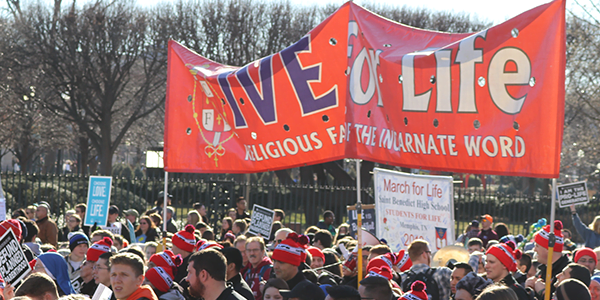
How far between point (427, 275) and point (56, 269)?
3.41 metres

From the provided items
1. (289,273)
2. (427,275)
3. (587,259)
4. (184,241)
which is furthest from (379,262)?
(587,259)

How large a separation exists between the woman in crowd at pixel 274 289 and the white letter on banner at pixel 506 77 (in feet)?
8.32

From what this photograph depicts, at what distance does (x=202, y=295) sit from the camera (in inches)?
183

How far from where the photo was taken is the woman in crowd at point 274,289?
17.9 feet

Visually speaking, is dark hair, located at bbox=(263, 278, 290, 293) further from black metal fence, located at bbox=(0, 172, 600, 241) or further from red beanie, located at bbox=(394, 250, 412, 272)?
black metal fence, located at bbox=(0, 172, 600, 241)

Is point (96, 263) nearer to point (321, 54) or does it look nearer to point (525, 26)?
point (321, 54)

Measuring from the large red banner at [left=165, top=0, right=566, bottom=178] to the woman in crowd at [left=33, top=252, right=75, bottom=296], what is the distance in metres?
1.84

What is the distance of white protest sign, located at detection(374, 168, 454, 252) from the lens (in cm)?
877

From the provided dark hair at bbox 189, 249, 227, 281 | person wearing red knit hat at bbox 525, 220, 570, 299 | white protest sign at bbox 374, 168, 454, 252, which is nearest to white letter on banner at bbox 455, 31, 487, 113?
person wearing red knit hat at bbox 525, 220, 570, 299

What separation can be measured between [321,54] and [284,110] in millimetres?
698

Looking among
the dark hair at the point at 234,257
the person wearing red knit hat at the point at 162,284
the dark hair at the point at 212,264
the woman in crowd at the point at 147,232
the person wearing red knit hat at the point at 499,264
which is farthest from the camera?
the woman in crowd at the point at 147,232

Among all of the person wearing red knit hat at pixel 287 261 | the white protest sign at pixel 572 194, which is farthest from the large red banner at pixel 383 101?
the white protest sign at pixel 572 194

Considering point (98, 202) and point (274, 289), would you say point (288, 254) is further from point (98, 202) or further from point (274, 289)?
point (98, 202)

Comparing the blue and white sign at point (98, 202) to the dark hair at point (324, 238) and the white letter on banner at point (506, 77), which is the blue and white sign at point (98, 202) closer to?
the dark hair at point (324, 238)
